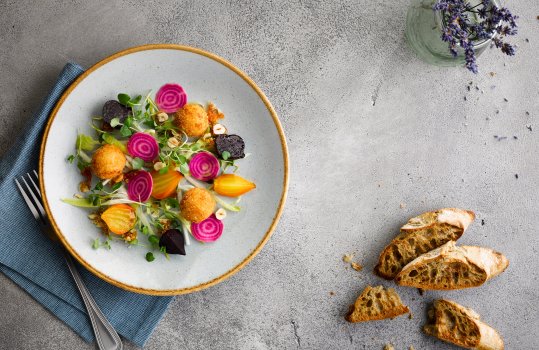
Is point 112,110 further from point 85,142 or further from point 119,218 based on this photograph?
point 119,218

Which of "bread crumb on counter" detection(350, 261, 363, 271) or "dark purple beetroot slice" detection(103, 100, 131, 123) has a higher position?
"bread crumb on counter" detection(350, 261, 363, 271)

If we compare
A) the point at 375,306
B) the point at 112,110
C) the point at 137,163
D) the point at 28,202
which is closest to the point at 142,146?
the point at 137,163

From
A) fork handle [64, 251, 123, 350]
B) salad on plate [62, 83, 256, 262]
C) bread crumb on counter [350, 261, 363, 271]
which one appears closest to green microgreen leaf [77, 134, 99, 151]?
salad on plate [62, 83, 256, 262]

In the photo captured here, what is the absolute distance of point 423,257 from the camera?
2221mm

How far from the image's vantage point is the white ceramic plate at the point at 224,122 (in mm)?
2049

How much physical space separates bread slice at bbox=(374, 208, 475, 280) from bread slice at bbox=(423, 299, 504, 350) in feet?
0.86

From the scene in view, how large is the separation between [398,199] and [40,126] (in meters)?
1.56

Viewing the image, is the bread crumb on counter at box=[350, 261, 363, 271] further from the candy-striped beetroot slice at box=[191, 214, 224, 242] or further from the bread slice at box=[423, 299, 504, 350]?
the candy-striped beetroot slice at box=[191, 214, 224, 242]

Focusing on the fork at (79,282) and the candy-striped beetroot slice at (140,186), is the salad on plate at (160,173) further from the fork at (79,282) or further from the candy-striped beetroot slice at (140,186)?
the fork at (79,282)

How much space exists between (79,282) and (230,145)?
0.84m

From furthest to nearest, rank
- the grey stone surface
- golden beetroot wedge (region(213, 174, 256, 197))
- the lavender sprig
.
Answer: the grey stone surface < golden beetroot wedge (region(213, 174, 256, 197)) < the lavender sprig

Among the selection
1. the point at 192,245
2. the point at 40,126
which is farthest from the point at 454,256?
the point at 40,126

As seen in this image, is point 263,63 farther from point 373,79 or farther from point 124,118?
point 124,118

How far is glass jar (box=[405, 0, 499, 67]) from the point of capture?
213 centimetres
